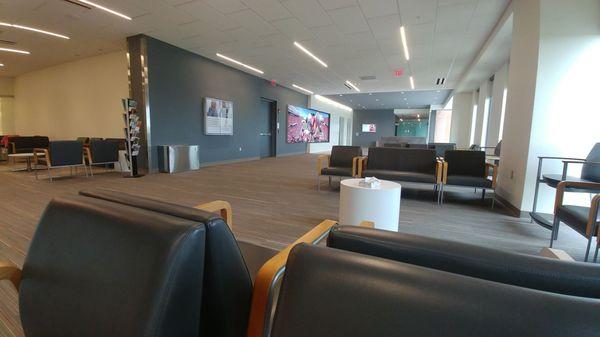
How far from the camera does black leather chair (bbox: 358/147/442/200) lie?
4191mm

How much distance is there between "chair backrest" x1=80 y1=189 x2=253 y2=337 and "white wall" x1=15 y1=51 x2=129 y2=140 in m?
7.58

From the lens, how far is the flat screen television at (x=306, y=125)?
462 inches

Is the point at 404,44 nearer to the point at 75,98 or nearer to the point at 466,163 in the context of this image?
the point at 466,163

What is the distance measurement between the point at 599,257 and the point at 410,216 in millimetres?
1544

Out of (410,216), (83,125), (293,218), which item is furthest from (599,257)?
(83,125)

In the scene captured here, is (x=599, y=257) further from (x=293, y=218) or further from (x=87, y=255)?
(x=87, y=255)

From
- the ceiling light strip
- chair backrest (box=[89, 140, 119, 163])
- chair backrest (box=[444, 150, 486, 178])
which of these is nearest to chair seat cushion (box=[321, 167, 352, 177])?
chair backrest (box=[444, 150, 486, 178])

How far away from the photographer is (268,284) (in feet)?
2.36

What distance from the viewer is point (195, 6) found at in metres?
4.41

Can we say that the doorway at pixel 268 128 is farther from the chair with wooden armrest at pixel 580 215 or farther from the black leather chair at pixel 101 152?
the chair with wooden armrest at pixel 580 215

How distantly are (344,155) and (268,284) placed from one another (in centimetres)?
451

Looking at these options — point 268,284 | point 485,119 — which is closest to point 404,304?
point 268,284

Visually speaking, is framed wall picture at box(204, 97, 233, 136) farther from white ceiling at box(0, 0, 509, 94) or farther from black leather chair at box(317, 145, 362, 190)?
black leather chair at box(317, 145, 362, 190)

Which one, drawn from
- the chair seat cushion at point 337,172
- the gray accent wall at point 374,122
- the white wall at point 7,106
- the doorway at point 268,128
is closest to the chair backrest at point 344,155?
the chair seat cushion at point 337,172
